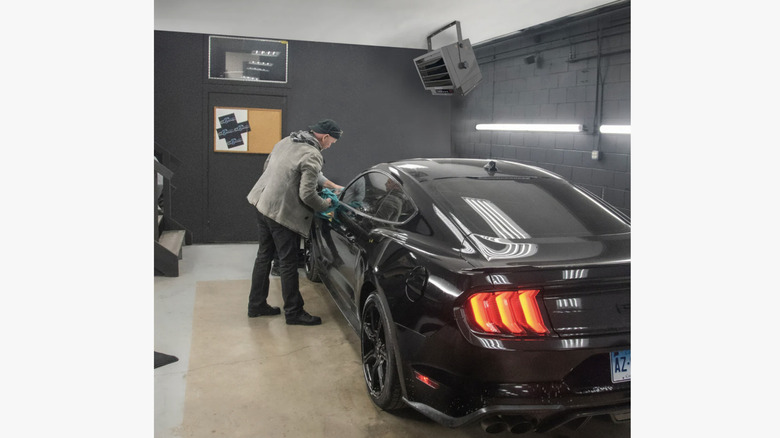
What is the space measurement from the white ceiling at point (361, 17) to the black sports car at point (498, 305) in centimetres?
263

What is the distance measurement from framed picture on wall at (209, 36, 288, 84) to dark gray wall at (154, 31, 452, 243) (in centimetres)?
9

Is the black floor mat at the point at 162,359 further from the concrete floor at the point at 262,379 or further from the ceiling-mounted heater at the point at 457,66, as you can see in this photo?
the ceiling-mounted heater at the point at 457,66

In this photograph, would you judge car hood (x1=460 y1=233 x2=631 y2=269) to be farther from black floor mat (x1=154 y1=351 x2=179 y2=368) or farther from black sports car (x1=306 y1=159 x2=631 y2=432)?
black floor mat (x1=154 y1=351 x2=179 y2=368)

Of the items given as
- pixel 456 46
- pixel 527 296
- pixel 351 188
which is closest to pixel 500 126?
pixel 456 46

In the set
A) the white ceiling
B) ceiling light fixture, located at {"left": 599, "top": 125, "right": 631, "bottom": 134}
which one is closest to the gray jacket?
the white ceiling

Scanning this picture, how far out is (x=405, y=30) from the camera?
19.9 feet

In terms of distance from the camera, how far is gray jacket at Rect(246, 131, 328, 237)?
361 cm

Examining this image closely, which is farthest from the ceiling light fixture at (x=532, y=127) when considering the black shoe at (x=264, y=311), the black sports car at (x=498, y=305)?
the black shoe at (x=264, y=311)

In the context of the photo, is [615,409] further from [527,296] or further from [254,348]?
[254,348]

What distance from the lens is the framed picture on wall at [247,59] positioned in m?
6.60

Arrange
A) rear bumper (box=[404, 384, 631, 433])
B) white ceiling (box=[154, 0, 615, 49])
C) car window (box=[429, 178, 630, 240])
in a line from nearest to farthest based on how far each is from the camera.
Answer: rear bumper (box=[404, 384, 631, 433]) → car window (box=[429, 178, 630, 240]) → white ceiling (box=[154, 0, 615, 49])

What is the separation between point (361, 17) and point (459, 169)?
3166mm
